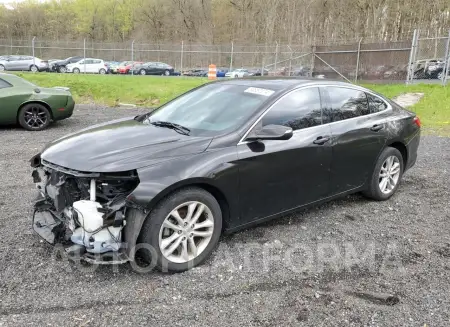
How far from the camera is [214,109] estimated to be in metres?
4.01

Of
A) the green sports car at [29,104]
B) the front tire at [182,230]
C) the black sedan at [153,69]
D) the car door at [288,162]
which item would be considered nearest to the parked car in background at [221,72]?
the black sedan at [153,69]

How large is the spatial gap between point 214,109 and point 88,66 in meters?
32.1

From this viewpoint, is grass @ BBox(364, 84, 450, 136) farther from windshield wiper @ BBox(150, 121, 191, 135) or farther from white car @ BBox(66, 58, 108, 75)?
white car @ BBox(66, 58, 108, 75)

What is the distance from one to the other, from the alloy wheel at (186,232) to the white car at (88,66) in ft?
105

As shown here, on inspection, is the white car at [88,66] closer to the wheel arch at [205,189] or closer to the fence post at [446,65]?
the fence post at [446,65]

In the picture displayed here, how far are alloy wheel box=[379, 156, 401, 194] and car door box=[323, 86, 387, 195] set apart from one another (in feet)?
0.97

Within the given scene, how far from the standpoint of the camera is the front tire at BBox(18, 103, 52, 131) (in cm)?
927

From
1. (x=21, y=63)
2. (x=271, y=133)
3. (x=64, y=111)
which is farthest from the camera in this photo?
(x=21, y=63)

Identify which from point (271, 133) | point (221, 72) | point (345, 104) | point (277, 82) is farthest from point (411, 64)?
point (221, 72)

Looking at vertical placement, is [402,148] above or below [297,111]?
below

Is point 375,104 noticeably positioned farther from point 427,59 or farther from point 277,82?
point 427,59

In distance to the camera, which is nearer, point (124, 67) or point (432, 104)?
point (432, 104)

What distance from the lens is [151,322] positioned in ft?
8.80

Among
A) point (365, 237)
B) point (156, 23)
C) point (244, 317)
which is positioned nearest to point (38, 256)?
point (244, 317)
